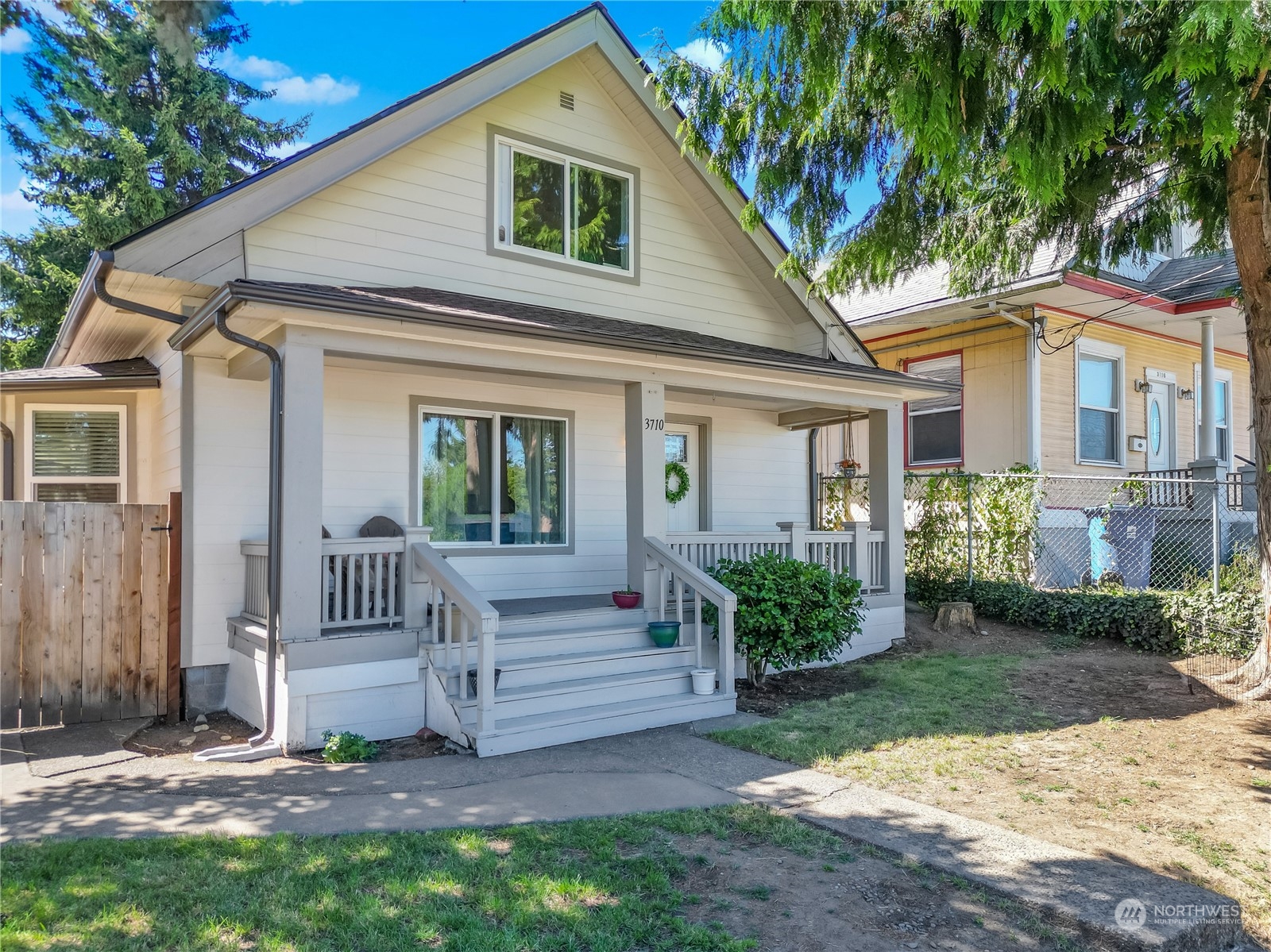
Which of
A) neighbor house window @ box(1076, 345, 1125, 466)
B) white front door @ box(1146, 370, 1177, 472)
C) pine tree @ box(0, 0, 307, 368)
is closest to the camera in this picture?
neighbor house window @ box(1076, 345, 1125, 466)

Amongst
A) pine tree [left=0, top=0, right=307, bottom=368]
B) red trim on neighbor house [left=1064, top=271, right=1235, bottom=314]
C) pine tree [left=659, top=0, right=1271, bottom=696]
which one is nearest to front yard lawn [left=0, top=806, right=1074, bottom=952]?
pine tree [left=659, top=0, right=1271, bottom=696]

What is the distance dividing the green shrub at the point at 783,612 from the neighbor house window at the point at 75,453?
667 cm

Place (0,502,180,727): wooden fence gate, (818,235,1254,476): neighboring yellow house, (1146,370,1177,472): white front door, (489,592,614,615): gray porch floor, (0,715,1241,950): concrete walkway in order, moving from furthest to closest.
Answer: (1146,370,1177,472): white front door → (818,235,1254,476): neighboring yellow house → (489,592,614,615): gray porch floor → (0,502,180,727): wooden fence gate → (0,715,1241,950): concrete walkway

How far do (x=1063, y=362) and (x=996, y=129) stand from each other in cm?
834

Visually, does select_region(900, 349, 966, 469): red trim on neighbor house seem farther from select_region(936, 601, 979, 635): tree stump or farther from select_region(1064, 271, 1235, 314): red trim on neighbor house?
select_region(936, 601, 979, 635): tree stump

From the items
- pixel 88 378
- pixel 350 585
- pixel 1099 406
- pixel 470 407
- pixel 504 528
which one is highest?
pixel 1099 406

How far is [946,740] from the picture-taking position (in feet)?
20.5

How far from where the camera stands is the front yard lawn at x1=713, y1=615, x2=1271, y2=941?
4379 mm

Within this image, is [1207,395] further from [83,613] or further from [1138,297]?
[83,613]

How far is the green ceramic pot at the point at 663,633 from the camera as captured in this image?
766 centimetres

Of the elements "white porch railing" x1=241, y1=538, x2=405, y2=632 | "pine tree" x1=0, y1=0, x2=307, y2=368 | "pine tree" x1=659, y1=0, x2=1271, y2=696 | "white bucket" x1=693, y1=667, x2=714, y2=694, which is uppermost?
"pine tree" x1=0, y1=0, x2=307, y2=368

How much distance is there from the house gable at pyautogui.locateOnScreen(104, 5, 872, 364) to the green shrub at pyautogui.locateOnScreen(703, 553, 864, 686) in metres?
3.73

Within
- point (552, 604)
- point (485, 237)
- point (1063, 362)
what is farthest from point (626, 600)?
point (1063, 362)

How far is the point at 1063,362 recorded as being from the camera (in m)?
13.2
